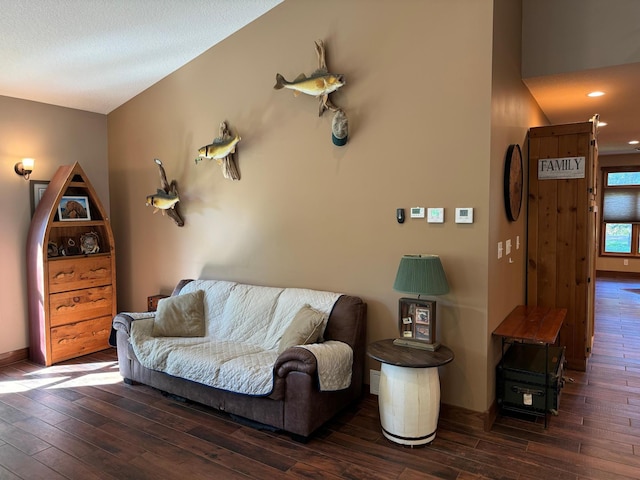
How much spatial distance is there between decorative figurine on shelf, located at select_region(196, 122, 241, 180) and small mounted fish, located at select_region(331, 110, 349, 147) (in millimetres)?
1056

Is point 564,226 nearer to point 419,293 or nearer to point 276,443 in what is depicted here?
point 419,293

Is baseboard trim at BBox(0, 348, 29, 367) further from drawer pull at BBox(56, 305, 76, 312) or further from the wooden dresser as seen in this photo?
drawer pull at BBox(56, 305, 76, 312)

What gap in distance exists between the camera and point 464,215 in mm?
2953

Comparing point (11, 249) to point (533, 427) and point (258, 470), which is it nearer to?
point (258, 470)

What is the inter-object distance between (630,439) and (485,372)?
1.00 metres

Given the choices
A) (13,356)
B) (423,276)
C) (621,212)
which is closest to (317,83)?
(423,276)

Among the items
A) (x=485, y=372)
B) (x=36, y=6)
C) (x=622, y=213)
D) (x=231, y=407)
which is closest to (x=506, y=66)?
(x=485, y=372)

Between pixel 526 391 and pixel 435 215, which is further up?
pixel 435 215

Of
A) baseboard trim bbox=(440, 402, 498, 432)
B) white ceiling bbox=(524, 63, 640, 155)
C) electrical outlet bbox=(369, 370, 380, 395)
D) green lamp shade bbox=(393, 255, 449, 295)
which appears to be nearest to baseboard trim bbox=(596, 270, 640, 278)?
white ceiling bbox=(524, 63, 640, 155)

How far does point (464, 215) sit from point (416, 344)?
3.06ft

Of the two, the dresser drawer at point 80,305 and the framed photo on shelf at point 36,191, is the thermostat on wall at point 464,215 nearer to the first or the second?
the dresser drawer at point 80,305

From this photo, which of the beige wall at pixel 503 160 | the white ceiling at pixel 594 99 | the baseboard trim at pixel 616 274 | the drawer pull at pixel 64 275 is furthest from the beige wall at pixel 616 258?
the drawer pull at pixel 64 275

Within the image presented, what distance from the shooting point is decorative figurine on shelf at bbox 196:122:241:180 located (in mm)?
3994

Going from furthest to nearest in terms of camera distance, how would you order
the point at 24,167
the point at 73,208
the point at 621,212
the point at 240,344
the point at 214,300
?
the point at 621,212, the point at 73,208, the point at 24,167, the point at 214,300, the point at 240,344
